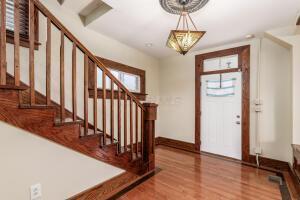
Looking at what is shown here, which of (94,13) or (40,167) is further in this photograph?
(94,13)

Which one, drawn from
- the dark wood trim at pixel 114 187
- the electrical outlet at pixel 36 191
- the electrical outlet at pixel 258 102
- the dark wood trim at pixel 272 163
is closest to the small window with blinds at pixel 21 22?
the electrical outlet at pixel 36 191

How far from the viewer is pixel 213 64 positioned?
3.58 meters

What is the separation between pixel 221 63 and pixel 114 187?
3.22 metres

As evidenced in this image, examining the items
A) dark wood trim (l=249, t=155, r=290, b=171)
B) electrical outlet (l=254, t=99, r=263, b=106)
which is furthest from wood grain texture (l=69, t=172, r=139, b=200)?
electrical outlet (l=254, t=99, r=263, b=106)

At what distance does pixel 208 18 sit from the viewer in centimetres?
238

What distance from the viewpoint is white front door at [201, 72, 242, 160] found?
3.24m

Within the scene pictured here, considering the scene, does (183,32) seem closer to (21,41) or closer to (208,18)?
(208,18)

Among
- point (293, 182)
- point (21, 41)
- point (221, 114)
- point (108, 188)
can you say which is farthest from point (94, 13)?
point (293, 182)

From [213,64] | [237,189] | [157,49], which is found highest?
[157,49]

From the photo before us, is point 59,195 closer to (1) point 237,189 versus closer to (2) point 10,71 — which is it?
(2) point 10,71

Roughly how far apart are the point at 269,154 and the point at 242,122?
2.32ft

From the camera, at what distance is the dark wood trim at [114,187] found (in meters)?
1.83

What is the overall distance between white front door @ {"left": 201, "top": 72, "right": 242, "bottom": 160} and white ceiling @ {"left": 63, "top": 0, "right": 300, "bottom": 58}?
873mm

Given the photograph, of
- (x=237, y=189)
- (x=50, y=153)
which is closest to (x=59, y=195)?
(x=50, y=153)
